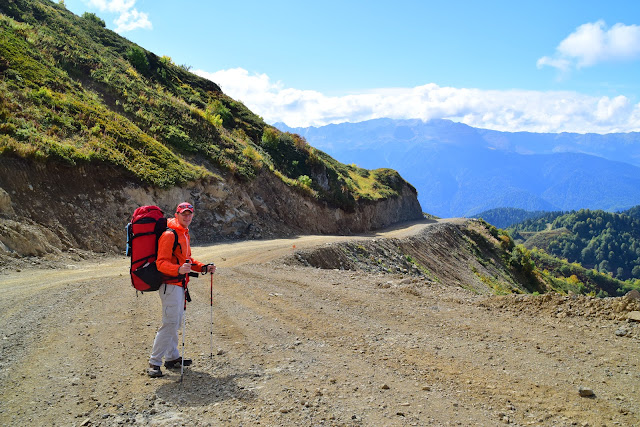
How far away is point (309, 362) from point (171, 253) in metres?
2.76

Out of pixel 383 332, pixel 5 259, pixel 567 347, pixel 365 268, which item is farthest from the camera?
pixel 365 268

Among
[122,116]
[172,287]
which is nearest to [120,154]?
[122,116]

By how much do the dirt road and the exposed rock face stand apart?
4.05 metres

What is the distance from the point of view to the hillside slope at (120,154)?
Result: 15.7m

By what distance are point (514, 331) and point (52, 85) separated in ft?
84.9

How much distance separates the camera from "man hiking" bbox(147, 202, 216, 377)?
18.2ft

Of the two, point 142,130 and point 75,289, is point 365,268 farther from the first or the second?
point 142,130

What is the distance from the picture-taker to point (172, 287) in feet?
18.9

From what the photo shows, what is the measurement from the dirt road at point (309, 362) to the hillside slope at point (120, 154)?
5675 millimetres

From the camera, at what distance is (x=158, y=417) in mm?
4504

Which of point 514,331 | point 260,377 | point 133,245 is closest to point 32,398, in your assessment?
point 133,245

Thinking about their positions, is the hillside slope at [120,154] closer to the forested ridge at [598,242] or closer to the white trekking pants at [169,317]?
the white trekking pants at [169,317]

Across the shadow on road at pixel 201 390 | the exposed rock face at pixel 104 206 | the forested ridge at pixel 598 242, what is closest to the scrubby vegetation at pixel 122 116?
the exposed rock face at pixel 104 206

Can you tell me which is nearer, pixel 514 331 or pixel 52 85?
pixel 514 331
